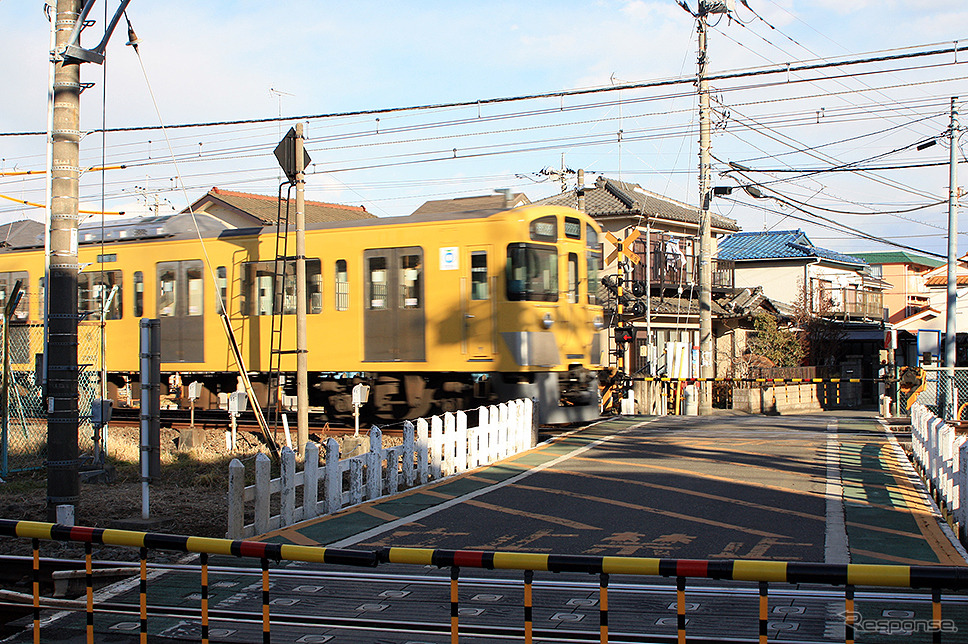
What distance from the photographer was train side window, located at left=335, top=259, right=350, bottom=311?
49.0 feet

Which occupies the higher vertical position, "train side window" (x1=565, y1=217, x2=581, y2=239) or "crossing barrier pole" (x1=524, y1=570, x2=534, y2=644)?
"train side window" (x1=565, y1=217, x2=581, y2=239)

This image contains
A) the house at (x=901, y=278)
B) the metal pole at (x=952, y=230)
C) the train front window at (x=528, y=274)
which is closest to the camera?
the train front window at (x=528, y=274)

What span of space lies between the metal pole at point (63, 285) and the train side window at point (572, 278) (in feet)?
27.4

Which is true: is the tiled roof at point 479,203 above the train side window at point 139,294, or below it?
above

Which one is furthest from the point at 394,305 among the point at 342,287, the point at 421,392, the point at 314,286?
the point at 314,286

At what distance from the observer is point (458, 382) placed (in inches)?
561

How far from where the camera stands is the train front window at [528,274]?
1355 cm

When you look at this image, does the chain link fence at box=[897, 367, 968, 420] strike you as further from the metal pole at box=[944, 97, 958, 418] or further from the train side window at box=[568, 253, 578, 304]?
the train side window at box=[568, 253, 578, 304]

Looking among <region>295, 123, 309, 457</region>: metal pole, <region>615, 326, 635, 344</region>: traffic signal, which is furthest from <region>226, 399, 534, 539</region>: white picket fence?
<region>615, 326, 635, 344</region>: traffic signal

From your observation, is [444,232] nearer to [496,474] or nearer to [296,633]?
[496,474]

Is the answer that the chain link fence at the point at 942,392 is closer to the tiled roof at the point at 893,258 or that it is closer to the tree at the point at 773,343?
the tree at the point at 773,343

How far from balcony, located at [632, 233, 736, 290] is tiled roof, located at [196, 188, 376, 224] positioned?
31.4 ft

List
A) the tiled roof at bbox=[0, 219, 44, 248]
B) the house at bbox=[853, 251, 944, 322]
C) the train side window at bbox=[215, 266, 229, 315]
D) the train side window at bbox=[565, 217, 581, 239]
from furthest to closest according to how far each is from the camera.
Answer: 1. the house at bbox=[853, 251, 944, 322]
2. the tiled roof at bbox=[0, 219, 44, 248]
3. the train side window at bbox=[215, 266, 229, 315]
4. the train side window at bbox=[565, 217, 581, 239]

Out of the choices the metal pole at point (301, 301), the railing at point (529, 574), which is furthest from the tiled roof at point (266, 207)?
the railing at point (529, 574)
